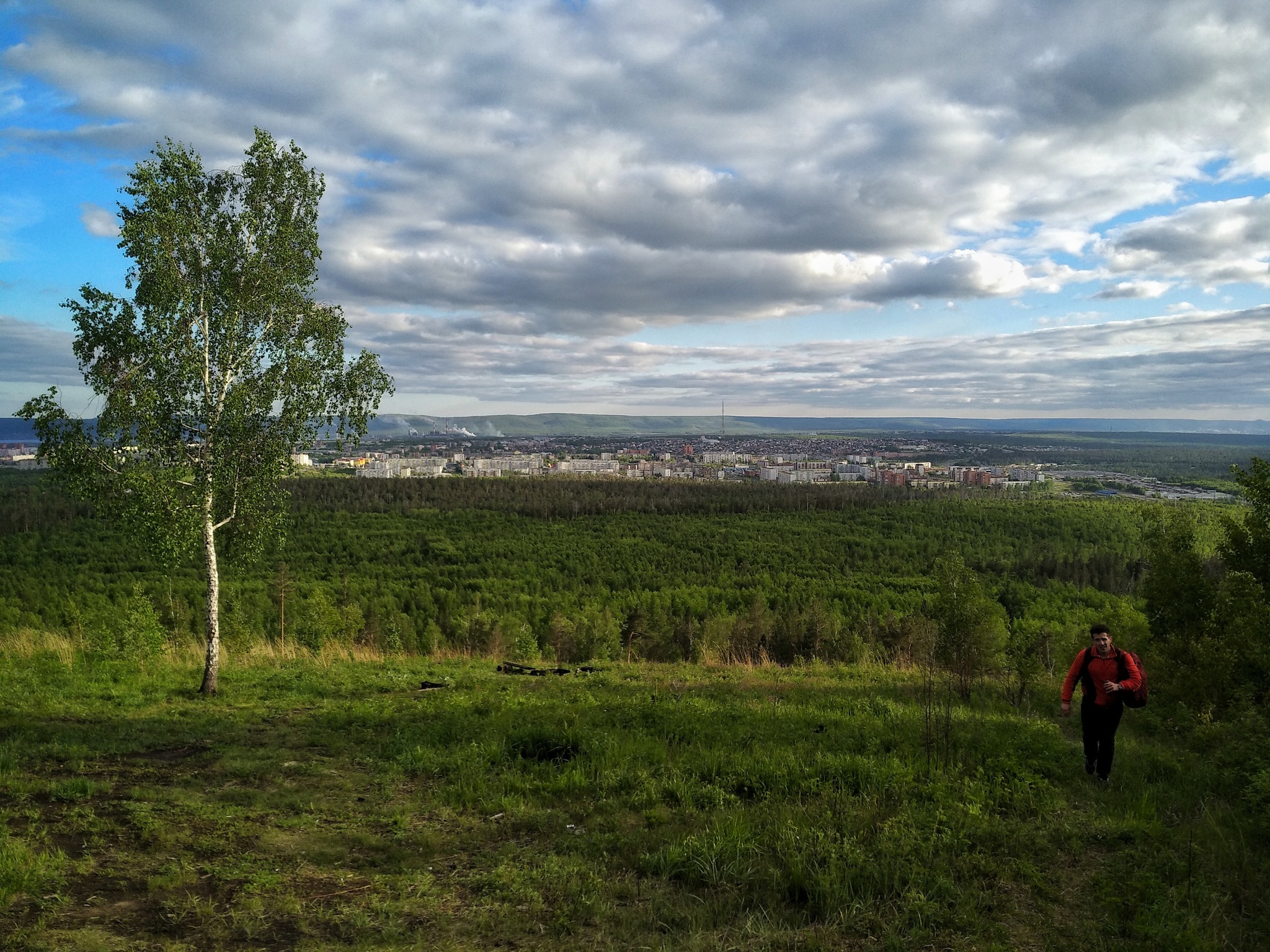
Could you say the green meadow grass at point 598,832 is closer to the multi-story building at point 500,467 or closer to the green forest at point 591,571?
the green forest at point 591,571

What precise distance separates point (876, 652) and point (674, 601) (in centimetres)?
2220

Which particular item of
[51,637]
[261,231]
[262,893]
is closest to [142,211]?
[261,231]

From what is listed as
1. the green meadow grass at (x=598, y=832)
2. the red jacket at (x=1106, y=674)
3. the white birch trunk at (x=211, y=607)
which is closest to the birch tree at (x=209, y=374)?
the white birch trunk at (x=211, y=607)

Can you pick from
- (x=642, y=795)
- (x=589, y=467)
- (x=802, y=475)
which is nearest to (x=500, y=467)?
(x=589, y=467)

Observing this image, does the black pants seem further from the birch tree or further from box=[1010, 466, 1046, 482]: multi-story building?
box=[1010, 466, 1046, 482]: multi-story building

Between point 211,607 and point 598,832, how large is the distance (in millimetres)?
8687

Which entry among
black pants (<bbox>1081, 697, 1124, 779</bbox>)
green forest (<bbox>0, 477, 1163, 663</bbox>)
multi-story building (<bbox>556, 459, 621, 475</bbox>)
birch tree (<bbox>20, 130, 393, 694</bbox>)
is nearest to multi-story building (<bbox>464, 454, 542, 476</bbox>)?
multi-story building (<bbox>556, 459, 621, 475</bbox>)

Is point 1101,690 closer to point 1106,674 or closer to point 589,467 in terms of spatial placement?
point 1106,674

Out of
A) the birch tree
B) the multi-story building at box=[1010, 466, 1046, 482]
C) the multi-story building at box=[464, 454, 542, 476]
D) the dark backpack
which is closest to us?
the dark backpack

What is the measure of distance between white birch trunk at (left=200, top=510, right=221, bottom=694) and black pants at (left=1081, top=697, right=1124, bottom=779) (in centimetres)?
1288

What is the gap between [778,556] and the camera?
74562mm

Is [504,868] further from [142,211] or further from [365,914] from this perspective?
[142,211]

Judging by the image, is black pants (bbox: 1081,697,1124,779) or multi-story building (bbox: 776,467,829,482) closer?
black pants (bbox: 1081,697,1124,779)

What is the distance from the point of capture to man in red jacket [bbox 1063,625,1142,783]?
24.7 feet
